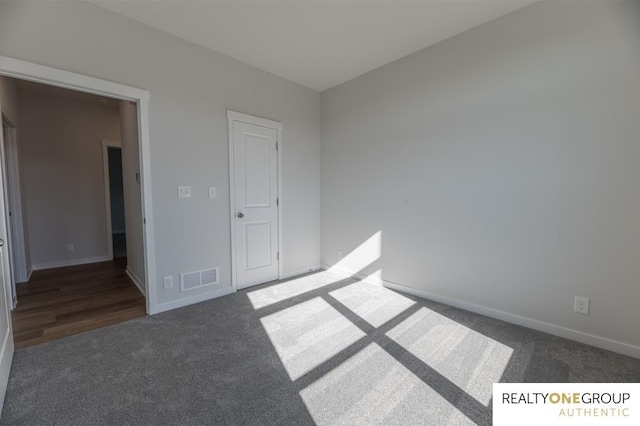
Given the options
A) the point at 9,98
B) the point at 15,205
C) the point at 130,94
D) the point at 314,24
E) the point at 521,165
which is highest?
the point at 314,24

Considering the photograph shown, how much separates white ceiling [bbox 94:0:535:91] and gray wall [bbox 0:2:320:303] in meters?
0.20

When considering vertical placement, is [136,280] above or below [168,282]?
below

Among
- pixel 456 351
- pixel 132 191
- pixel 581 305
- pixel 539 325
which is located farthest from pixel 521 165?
pixel 132 191

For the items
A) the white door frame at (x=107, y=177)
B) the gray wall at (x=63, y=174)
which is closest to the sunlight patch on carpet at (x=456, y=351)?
the white door frame at (x=107, y=177)

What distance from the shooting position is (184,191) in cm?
291

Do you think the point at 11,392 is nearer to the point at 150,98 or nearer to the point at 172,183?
the point at 172,183

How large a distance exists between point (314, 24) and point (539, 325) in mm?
3471

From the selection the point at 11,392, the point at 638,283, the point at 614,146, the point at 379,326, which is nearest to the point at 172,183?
the point at 11,392

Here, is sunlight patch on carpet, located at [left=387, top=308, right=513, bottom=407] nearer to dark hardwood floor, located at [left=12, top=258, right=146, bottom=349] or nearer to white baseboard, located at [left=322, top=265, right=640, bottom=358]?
white baseboard, located at [left=322, top=265, right=640, bottom=358]

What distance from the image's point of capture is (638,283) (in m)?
2.00

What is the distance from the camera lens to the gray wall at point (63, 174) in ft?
13.8

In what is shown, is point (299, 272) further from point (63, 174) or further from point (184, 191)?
point (63, 174)

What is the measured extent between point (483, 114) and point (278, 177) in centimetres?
253

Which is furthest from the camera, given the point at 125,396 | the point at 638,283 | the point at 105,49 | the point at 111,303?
the point at 111,303
